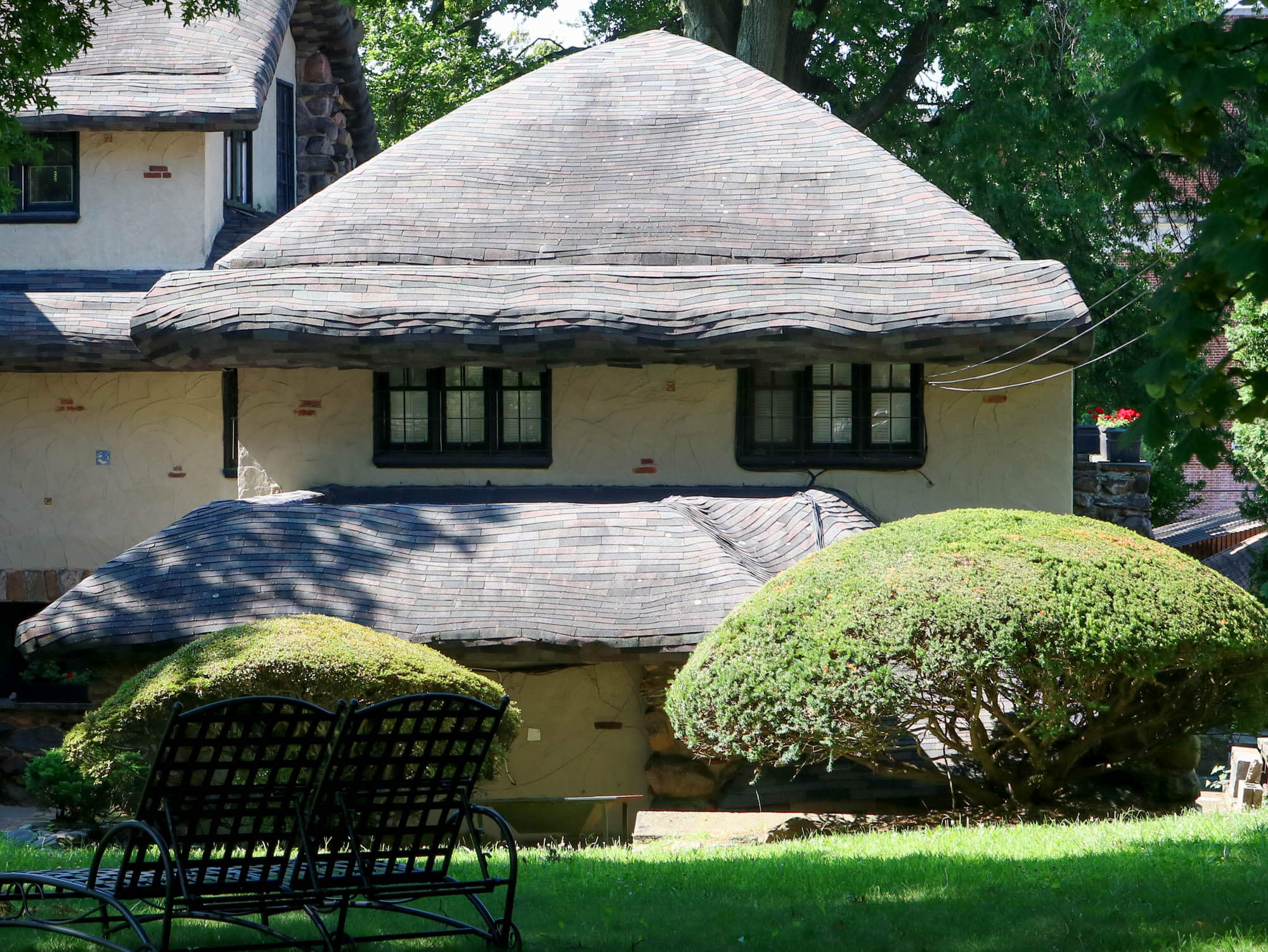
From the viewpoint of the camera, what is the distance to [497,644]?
422 inches

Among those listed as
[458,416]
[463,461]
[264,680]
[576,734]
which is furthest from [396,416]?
[264,680]

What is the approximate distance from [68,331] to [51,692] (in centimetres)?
395

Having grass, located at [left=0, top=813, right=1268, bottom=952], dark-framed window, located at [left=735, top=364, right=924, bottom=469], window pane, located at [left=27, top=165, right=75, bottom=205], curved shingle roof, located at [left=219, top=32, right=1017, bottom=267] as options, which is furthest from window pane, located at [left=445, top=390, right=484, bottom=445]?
grass, located at [left=0, top=813, right=1268, bottom=952]

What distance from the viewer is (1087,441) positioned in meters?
17.7

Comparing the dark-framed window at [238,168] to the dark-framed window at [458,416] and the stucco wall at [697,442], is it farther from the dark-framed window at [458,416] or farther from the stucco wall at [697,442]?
the dark-framed window at [458,416]

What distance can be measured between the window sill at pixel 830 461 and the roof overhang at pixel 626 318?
1082 mm

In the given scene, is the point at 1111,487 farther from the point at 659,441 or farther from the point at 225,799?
the point at 225,799

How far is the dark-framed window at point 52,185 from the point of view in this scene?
16.7m

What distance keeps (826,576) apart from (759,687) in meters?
0.88

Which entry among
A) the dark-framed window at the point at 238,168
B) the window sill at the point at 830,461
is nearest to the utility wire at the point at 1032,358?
the window sill at the point at 830,461

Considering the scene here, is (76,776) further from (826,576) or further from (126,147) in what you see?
(126,147)

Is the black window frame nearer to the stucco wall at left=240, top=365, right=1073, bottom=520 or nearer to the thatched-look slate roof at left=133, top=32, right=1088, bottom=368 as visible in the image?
the thatched-look slate roof at left=133, top=32, right=1088, bottom=368

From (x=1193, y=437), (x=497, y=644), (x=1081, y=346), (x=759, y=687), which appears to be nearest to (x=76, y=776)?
Answer: (x=497, y=644)

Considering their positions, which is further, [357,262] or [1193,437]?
[357,262]
